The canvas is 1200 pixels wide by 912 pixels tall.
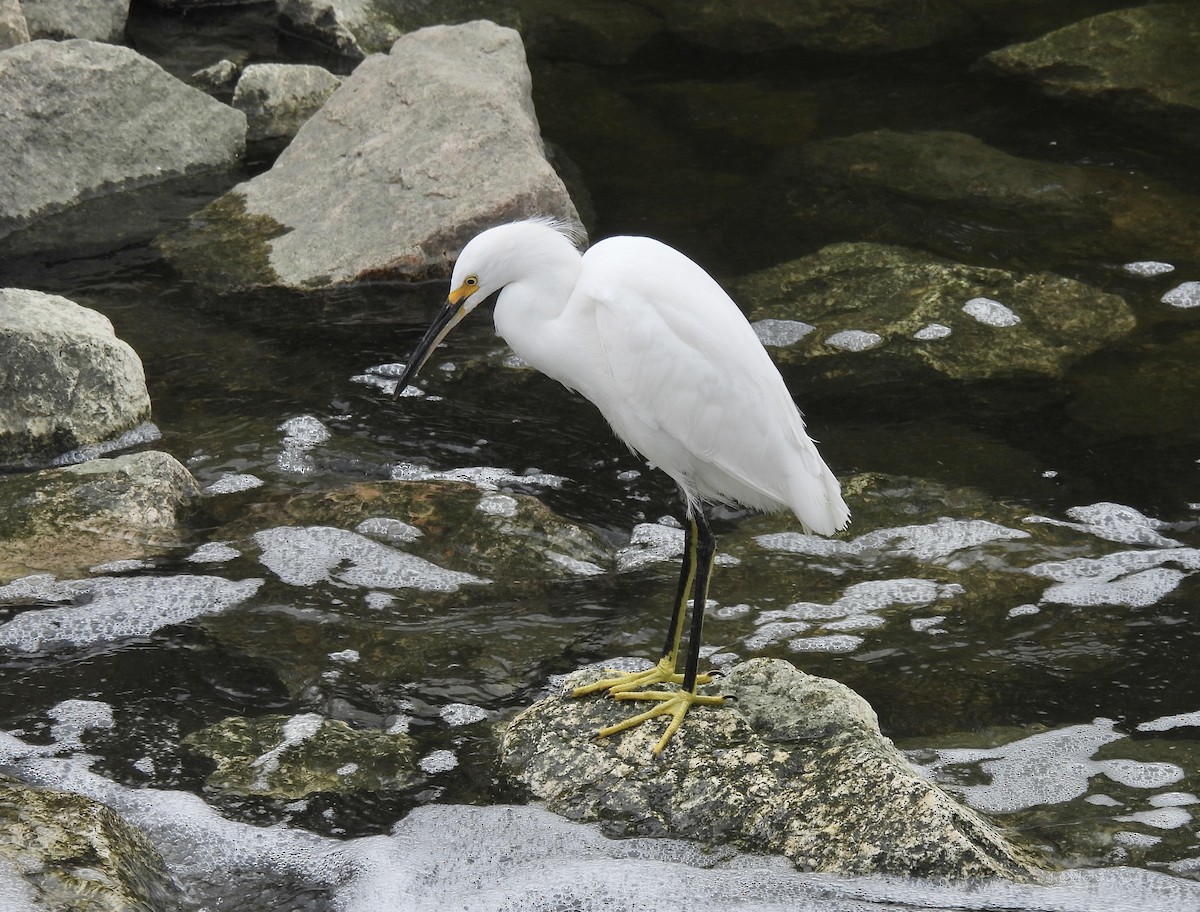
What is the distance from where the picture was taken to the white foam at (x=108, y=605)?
3.81 metres

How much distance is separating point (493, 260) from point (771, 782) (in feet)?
4.62

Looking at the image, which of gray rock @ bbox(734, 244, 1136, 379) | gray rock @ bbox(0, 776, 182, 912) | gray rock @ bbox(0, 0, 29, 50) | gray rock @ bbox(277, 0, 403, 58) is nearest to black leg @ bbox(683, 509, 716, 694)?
gray rock @ bbox(0, 776, 182, 912)

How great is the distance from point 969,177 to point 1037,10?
3070 millimetres

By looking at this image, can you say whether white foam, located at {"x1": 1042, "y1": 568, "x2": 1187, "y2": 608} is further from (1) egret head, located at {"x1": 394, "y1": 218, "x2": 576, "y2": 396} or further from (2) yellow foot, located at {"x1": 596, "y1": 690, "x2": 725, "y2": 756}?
A: (1) egret head, located at {"x1": 394, "y1": 218, "x2": 576, "y2": 396}

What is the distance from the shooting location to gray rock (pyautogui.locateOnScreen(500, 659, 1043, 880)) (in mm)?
2861

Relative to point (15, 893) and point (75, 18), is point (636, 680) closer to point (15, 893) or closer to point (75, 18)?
point (15, 893)

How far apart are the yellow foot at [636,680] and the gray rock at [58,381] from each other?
2.40 metres

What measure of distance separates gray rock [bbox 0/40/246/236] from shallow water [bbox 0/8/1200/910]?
241mm

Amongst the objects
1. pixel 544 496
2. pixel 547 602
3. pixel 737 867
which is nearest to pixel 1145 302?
pixel 544 496

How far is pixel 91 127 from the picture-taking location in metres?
6.83

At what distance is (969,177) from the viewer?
22.9 ft

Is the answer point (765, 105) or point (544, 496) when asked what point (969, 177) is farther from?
point (544, 496)

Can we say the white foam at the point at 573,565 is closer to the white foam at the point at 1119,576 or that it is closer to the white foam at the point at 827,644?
the white foam at the point at 827,644

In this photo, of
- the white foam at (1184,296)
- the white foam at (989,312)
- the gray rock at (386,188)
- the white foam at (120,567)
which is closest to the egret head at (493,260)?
the white foam at (120,567)
